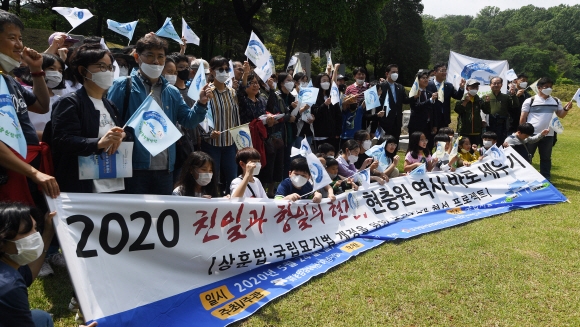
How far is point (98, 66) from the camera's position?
3.26 meters

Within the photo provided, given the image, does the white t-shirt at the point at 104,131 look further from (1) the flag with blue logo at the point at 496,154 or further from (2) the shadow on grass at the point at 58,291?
(1) the flag with blue logo at the point at 496,154

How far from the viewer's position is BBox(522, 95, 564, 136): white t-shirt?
862cm

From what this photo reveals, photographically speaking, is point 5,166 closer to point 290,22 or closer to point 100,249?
point 100,249

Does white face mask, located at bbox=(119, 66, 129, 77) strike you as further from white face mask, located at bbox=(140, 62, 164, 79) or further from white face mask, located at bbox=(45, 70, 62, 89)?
white face mask, located at bbox=(140, 62, 164, 79)

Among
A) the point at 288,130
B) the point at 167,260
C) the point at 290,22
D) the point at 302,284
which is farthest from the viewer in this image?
the point at 290,22

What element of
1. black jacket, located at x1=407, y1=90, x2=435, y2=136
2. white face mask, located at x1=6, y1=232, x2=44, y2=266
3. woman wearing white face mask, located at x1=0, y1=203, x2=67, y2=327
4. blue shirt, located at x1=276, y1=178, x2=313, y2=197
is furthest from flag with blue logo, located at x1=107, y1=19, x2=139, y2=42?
white face mask, located at x1=6, y1=232, x2=44, y2=266

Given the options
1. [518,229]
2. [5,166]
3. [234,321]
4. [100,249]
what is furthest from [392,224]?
[5,166]

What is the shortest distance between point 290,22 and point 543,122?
70.1ft

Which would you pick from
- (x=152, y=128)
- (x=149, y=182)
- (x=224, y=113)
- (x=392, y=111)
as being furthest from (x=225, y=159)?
(x=392, y=111)

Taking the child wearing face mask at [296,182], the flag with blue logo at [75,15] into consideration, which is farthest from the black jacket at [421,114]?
the flag with blue logo at [75,15]

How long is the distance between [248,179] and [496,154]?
200 inches

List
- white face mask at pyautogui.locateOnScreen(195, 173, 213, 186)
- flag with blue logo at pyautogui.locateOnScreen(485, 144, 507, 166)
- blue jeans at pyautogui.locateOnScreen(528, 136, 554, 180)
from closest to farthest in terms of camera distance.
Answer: white face mask at pyautogui.locateOnScreen(195, 173, 213, 186)
flag with blue logo at pyautogui.locateOnScreen(485, 144, 507, 166)
blue jeans at pyautogui.locateOnScreen(528, 136, 554, 180)

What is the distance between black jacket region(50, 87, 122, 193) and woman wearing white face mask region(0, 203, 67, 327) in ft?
2.01

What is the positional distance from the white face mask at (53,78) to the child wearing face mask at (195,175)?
1.54m
